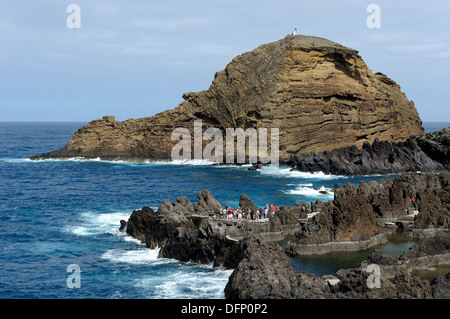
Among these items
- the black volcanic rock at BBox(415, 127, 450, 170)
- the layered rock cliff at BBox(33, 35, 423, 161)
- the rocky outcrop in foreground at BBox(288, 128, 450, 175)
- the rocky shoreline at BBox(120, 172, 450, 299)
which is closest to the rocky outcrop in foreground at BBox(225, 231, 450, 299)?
the rocky shoreline at BBox(120, 172, 450, 299)

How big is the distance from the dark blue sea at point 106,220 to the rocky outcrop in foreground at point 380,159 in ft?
10.7

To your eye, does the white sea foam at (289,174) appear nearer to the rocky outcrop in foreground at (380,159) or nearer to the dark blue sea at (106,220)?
the dark blue sea at (106,220)

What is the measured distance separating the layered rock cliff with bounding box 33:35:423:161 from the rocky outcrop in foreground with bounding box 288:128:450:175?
33.5 ft

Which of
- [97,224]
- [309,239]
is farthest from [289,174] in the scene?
[309,239]

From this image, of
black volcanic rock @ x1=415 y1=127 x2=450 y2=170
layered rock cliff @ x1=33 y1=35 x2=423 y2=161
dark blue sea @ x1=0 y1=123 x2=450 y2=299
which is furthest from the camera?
layered rock cliff @ x1=33 y1=35 x2=423 y2=161

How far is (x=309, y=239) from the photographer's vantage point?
143ft

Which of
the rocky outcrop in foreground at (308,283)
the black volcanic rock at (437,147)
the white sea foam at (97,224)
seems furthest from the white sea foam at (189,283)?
the black volcanic rock at (437,147)

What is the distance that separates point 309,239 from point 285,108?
229 feet

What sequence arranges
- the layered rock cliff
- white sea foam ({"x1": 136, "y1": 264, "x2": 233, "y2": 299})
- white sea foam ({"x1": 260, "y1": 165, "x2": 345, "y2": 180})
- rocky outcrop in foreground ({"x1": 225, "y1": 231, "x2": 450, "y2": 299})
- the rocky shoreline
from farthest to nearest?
the layered rock cliff < white sea foam ({"x1": 260, "y1": 165, "x2": 345, "y2": 180}) < white sea foam ({"x1": 136, "y1": 264, "x2": 233, "y2": 299}) < the rocky shoreline < rocky outcrop in foreground ({"x1": 225, "y1": 231, "x2": 450, "y2": 299})

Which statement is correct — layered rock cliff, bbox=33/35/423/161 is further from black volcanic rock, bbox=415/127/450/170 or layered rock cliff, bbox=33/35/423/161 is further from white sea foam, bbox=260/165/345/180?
black volcanic rock, bbox=415/127/450/170

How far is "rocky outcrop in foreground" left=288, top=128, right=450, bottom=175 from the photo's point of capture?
9516cm

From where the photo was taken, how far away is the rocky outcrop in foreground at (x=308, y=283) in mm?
27922
